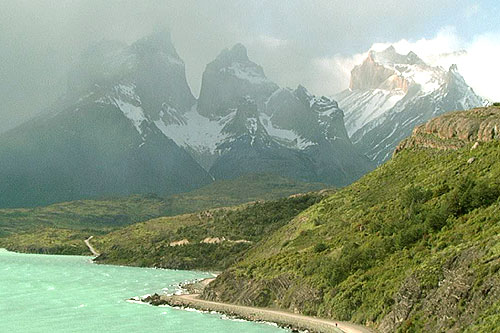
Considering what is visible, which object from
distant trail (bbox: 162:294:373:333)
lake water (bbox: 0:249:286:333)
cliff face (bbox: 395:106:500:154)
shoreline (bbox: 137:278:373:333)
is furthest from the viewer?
cliff face (bbox: 395:106:500:154)

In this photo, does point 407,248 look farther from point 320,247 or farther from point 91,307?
point 91,307

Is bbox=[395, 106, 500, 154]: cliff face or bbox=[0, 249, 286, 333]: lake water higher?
bbox=[395, 106, 500, 154]: cliff face

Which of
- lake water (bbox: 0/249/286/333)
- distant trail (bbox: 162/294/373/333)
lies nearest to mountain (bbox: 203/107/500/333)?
distant trail (bbox: 162/294/373/333)

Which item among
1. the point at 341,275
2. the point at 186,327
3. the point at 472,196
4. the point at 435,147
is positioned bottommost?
the point at 186,327

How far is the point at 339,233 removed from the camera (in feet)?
385

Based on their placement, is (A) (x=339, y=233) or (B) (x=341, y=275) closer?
(B) (x=341, y=275)

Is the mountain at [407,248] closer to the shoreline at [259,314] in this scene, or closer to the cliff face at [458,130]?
the cliff face at [458,130]

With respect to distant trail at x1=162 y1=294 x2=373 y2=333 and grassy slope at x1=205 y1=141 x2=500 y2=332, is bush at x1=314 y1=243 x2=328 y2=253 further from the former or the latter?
distant trail at x1=162 y1=294 x2=373 y2=333

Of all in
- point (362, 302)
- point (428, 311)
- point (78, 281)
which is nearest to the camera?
point (428, 311)

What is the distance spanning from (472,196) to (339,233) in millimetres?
34145

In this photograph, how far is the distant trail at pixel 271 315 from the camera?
264ft

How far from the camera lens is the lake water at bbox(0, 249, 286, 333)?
9825cm

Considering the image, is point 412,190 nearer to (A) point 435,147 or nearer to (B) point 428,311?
(A) point 435,147

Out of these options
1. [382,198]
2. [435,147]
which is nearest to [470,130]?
[435,147]
